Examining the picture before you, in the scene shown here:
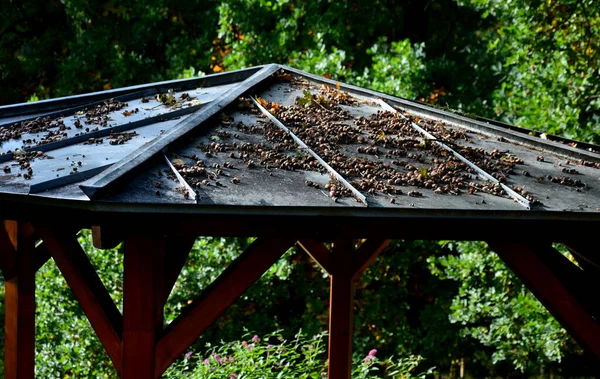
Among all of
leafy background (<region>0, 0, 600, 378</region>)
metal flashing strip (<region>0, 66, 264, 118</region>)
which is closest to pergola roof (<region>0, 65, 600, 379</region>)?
metal flashing strip (<region>0, 66, 264, 118</region>)

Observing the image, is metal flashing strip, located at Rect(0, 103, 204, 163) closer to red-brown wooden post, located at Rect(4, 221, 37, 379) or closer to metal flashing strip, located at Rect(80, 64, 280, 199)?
metal flashing strip, located at Rect(80, 64, 280, 199)

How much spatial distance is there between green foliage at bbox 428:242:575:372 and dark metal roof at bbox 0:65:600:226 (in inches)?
155

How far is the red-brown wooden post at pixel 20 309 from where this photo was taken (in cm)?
538

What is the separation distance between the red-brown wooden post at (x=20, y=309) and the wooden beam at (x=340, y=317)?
218 centimetres

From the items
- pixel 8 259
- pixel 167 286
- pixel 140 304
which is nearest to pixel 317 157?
pixel 167 286

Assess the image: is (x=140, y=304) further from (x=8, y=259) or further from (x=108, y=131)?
(x=8, y=259)

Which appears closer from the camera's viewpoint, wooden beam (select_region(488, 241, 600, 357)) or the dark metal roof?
the dark metal roof

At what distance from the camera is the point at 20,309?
542 centimetres

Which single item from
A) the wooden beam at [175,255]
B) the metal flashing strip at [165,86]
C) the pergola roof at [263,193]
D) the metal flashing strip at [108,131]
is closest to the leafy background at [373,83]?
the metal flashing strip at [165,86]

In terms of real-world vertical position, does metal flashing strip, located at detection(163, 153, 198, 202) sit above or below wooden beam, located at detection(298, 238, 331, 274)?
below

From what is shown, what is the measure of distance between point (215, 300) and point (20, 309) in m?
2.11

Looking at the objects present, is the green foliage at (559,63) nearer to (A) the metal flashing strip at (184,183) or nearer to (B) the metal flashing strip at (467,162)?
(B) the metal flashing strip at (467,162)

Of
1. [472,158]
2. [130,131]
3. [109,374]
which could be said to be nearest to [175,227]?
[130,131]

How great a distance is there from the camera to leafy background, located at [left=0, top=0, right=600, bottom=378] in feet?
29.2
